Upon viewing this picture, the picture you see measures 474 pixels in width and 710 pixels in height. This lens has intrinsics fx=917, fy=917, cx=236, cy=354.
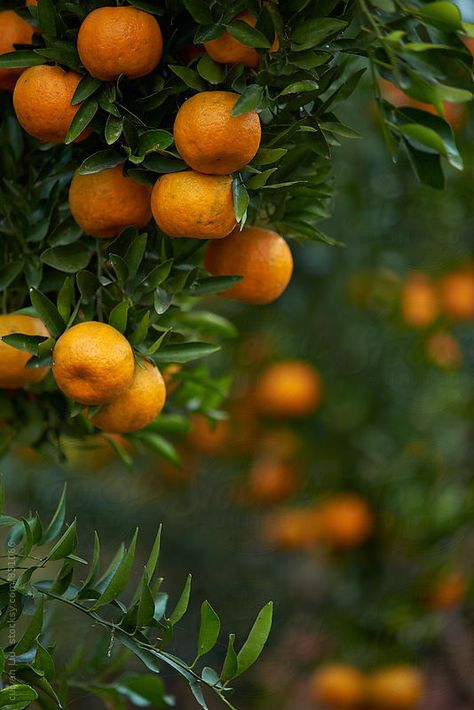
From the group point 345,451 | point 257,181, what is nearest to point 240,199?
point 257,181

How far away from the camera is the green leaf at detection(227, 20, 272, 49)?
0.56 m

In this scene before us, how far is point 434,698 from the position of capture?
1872 mm

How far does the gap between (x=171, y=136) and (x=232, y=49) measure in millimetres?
67

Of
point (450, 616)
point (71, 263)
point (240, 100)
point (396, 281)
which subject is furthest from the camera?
point (396, 281)

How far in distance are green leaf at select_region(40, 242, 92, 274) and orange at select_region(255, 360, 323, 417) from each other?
1092mm

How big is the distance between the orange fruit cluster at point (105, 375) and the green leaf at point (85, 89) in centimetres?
15

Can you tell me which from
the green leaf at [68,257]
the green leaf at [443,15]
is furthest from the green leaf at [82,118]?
the green leaf at [443,15]

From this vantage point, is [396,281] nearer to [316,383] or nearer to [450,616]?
[316,383]

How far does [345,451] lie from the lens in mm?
1816

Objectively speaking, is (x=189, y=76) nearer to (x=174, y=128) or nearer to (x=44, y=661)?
(x=174, y=128)

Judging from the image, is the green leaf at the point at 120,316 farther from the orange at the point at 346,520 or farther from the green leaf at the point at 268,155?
the orange at the point at 346,520

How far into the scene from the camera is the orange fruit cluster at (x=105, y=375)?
61 centimetres

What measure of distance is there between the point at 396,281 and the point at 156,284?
1.31 metres

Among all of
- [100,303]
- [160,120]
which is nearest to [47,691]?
[100,303]
